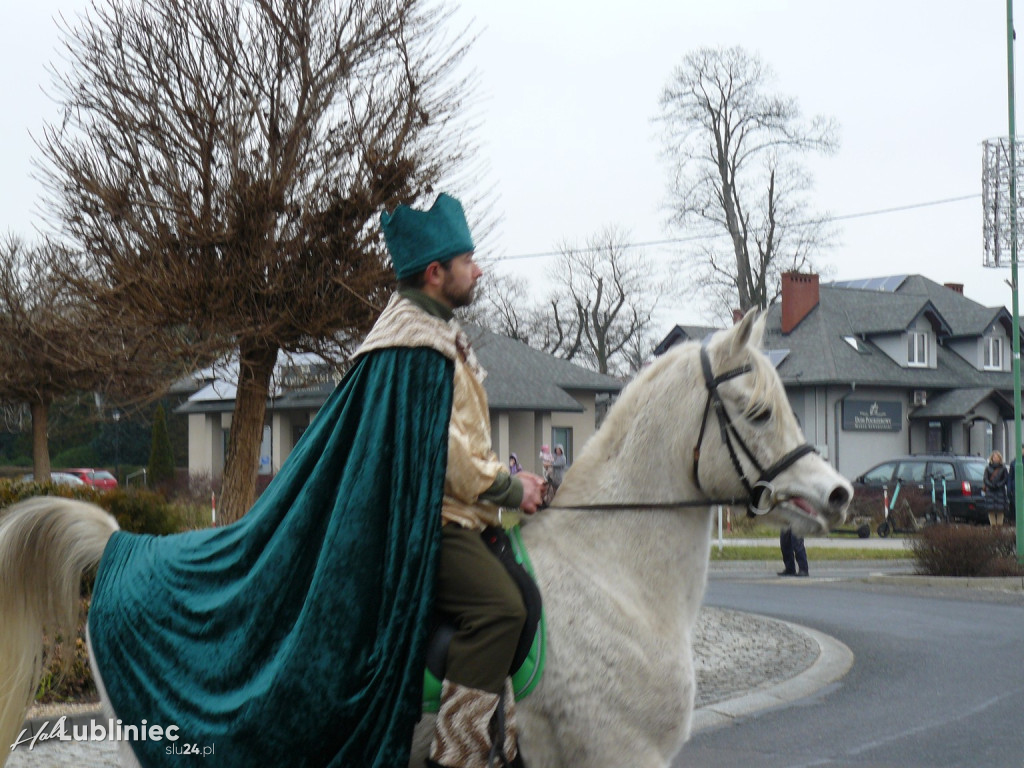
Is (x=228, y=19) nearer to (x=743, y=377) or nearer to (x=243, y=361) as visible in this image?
(x=243, y=361)

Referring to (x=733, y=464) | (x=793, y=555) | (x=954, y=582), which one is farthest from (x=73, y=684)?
(x=954, y=582)

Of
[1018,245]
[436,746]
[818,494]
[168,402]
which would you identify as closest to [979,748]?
[818,494]

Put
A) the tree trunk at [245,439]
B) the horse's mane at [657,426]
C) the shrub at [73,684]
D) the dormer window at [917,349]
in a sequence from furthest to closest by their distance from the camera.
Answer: the dormer window at [917,349]
the tree trunk at [245,439]
the shrub at [73,684]
the horse's mane at [657,426]

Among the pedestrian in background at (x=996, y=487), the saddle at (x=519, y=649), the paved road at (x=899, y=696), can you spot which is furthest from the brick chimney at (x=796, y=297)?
the saddle at (x=519, y=649)

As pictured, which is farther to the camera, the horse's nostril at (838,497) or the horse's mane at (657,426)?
the horse's mane at (657,426)

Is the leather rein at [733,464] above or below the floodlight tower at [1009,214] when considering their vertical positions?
below

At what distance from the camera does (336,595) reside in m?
3.52

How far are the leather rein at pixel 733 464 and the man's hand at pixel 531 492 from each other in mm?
181

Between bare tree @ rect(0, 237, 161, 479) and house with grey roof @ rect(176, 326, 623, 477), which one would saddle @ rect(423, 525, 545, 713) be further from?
house with grey roof @ rect(176, 326, 623, 477)

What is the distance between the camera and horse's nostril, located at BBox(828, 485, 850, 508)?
385cm

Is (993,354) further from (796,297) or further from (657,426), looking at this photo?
(657,426)

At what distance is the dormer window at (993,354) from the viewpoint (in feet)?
157

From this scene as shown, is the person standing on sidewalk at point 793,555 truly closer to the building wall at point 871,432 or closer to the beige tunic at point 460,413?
the beige tunic at point 460,413

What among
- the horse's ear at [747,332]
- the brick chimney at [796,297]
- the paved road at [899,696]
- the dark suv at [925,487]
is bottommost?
the paved road at [899,696]
